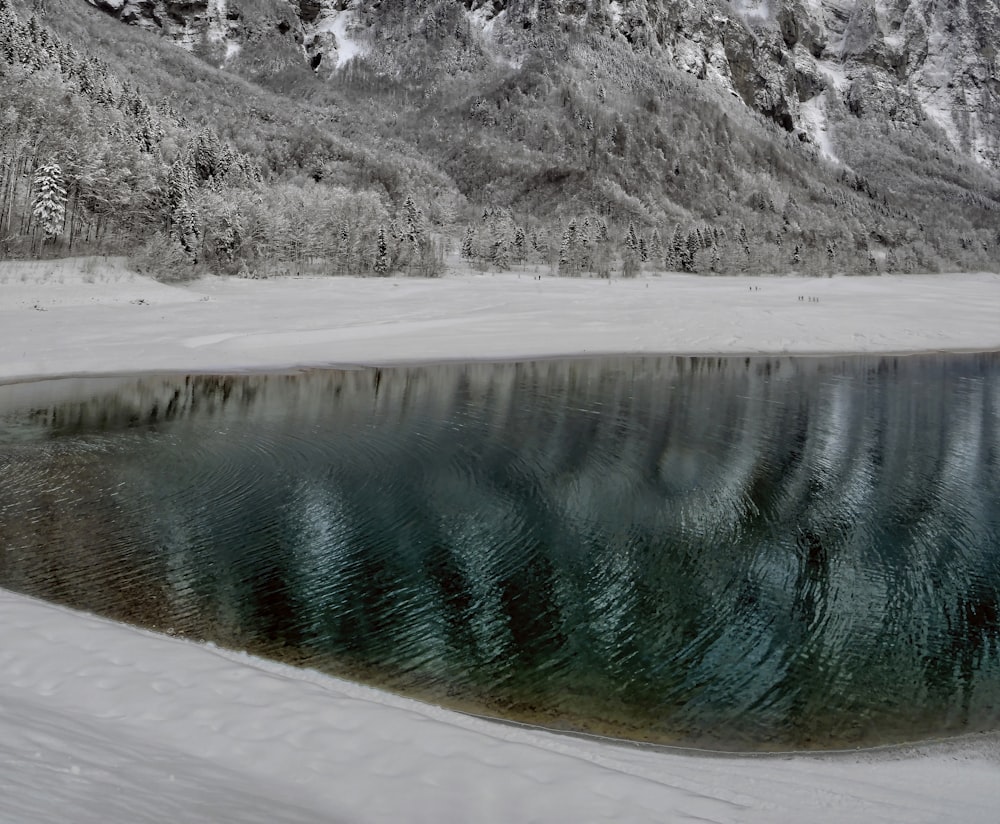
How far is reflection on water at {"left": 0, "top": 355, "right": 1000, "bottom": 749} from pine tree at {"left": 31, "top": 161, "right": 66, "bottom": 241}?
139 feet

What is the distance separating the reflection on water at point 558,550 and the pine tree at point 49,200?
139 ft

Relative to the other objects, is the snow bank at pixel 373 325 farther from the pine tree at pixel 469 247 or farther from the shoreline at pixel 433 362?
the pine tree at pixel 469 247

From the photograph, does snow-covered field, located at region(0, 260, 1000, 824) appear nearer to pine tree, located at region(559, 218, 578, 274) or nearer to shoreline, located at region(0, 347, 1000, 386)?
shoreline, located at region(0, 347, 1000, 386)

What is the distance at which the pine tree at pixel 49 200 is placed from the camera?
57.3 metres

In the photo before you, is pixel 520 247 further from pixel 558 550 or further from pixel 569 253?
pixel 558 550

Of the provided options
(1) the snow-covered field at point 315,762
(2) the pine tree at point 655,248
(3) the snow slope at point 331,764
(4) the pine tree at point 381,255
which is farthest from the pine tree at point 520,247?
(3) the snow slope at point 331,764

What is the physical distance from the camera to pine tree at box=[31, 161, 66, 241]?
5734 centimetres

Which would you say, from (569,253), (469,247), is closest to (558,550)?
(569,253)

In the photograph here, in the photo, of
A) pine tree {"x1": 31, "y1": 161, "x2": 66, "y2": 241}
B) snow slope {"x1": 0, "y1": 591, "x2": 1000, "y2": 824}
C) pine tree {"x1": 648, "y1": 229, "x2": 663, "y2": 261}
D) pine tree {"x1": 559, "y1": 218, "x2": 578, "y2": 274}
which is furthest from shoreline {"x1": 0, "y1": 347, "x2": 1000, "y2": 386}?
pine tree {"x1": 648, "y1": 229, "x2": 663, "y2": 261}

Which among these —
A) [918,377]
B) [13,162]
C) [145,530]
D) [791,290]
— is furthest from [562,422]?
[791,290]

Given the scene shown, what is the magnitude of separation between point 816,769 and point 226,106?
703 ft

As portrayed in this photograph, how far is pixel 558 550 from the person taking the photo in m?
12.3

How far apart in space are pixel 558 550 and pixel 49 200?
63.0 m

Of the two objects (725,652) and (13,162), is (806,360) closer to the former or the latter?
(725,652)
